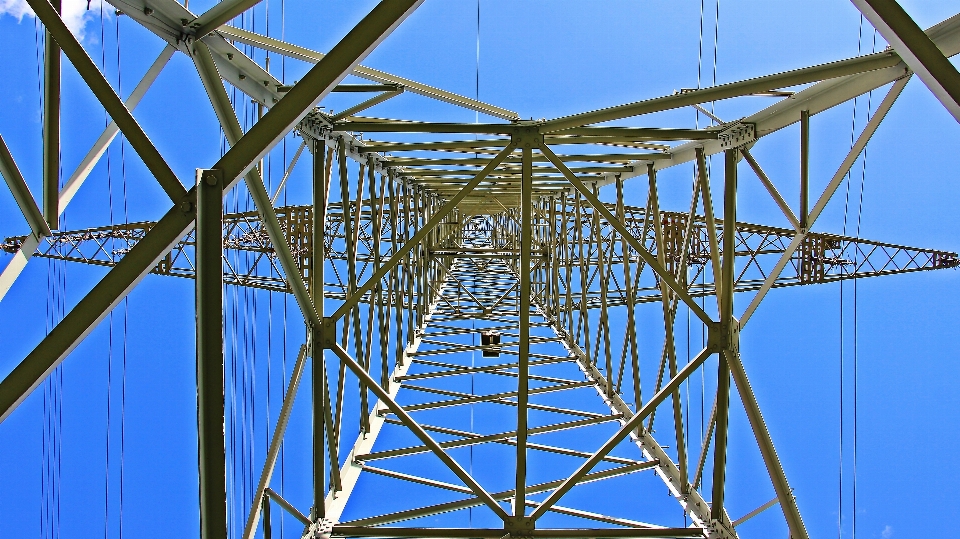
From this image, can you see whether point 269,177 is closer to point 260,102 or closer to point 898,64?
point 260,102

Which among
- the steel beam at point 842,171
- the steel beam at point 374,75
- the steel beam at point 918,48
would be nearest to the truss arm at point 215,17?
the steel beam at point 374,75

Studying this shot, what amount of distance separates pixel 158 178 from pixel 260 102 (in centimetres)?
280

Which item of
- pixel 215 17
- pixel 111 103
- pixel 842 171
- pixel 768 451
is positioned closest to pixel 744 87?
pixel 842 171

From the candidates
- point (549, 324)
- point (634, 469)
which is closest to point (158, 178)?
point (634, 469)

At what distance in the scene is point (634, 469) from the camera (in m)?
8.71

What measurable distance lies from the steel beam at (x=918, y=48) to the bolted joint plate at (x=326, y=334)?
5604mm

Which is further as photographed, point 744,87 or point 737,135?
point 737,135

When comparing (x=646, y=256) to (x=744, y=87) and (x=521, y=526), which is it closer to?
(x=744, y=87)

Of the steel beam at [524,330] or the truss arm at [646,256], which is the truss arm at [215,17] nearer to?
the steel beam at [524,330]

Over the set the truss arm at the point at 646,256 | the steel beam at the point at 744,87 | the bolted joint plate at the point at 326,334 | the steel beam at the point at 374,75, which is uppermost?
the steel beam at the point at 374,75

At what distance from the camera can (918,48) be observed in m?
3.58

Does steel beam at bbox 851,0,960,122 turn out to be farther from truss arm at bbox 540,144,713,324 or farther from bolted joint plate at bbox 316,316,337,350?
bolted joint plate at bbox 316,316,337,350

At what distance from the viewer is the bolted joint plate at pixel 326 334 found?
6965 millimetres

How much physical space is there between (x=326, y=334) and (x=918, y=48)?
587cm
